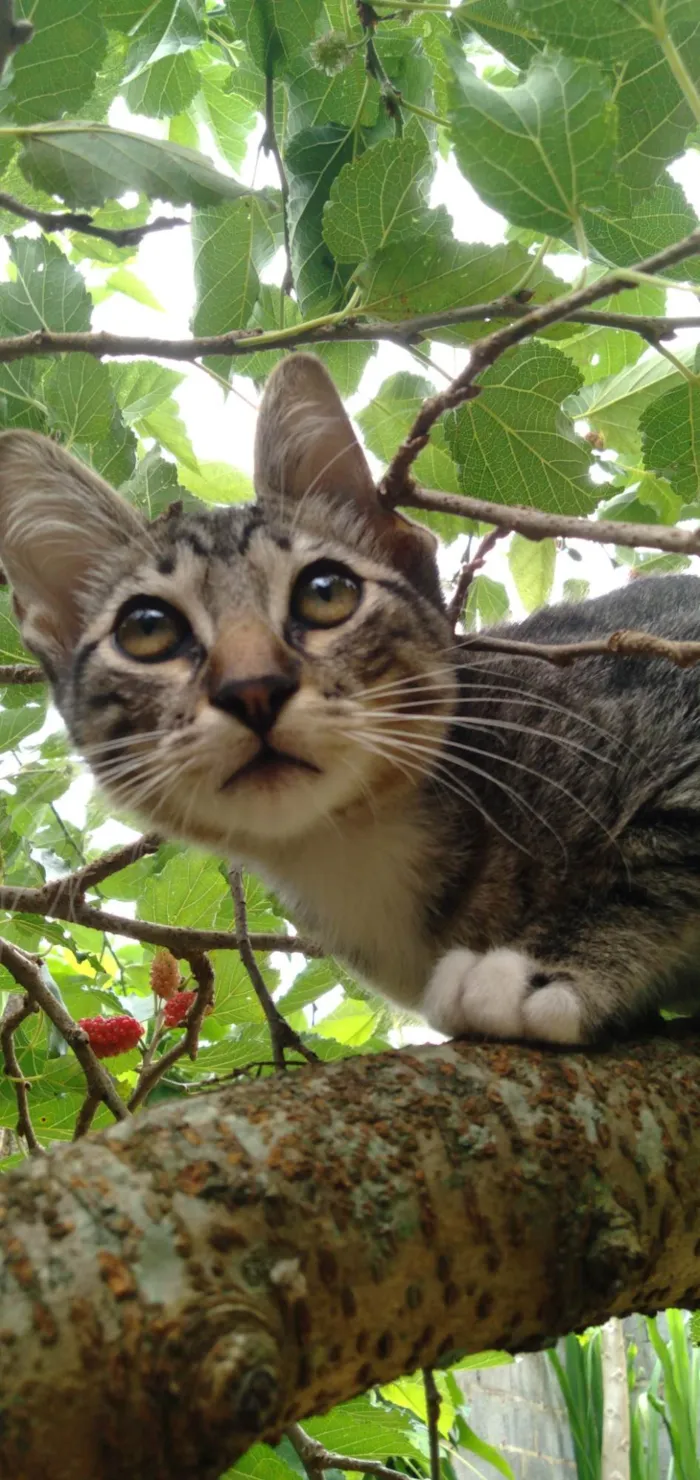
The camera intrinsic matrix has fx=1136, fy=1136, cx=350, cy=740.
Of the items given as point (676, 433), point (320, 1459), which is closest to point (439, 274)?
point (676, 433)

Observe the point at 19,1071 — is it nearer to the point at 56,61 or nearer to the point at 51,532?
the point at 51,532

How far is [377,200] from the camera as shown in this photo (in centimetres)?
136

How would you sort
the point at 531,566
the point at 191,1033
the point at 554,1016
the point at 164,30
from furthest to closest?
the point at 531,566 < the point at 191,1033 < the point at 164,30 < the point at 554,1016

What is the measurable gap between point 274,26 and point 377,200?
16.4 inches

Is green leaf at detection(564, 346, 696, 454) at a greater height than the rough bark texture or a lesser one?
greater

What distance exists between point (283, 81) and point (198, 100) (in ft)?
1.68

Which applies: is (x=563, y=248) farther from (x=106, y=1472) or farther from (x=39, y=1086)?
(x=39, y=1086)

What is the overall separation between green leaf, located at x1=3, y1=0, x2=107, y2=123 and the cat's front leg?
1231 millimetres

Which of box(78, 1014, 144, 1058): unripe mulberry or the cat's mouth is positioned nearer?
the cat's mouth

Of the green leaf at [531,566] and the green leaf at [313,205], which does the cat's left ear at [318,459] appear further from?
the green leaf at [531,566]

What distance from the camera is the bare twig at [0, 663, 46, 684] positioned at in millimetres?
1822

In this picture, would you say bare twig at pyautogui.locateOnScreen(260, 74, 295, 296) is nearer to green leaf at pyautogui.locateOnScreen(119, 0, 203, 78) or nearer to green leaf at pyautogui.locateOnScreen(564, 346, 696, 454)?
green leaf at pyautogui.locateOnScreen(119, 0, 203, 78)

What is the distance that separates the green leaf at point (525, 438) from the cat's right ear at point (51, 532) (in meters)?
0.54

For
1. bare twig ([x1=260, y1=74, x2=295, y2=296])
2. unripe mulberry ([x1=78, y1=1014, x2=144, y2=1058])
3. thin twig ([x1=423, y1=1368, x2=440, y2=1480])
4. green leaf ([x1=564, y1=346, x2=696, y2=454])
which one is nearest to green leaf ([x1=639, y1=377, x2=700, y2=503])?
green leaf ([x1=564, y1=346, x2=696, y2=454])
